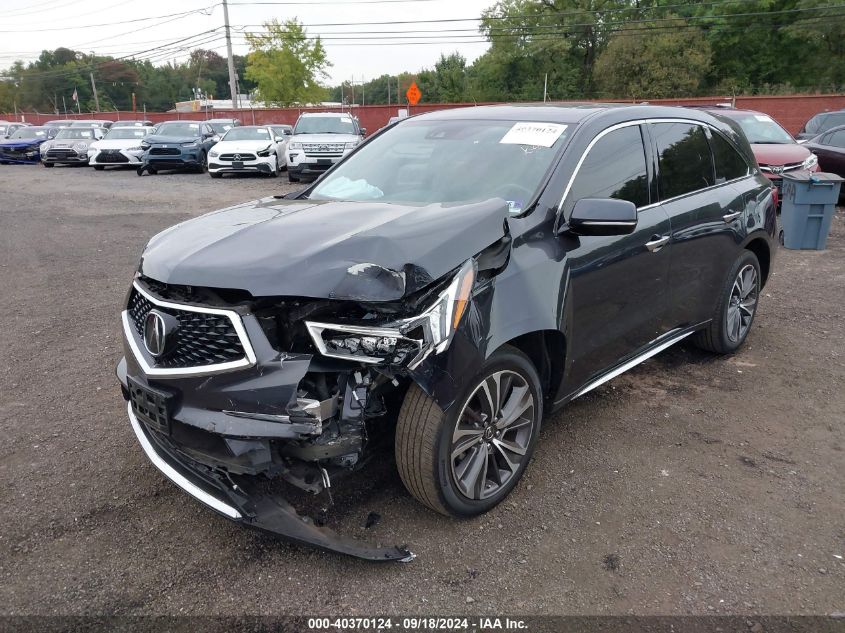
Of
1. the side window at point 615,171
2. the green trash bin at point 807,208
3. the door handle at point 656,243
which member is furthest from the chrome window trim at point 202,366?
the green trash bin at point 807,208

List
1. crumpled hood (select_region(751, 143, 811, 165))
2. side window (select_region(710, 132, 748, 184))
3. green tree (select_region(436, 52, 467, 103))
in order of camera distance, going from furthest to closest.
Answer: green tree (select_region(436, 52, 467, 103))
crumpled hood (select_region(751, 143, 811, 165))
side window (select_region(710, 132, 748, 184))

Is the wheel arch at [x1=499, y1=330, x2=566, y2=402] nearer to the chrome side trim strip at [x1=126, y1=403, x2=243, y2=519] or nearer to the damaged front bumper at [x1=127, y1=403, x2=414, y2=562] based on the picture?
the damaged front bumper at [x1=127, y1=403, x2=414, y2=562]

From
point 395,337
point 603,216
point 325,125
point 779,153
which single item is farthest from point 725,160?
point 325,125

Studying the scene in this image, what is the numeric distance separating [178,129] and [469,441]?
2018cm

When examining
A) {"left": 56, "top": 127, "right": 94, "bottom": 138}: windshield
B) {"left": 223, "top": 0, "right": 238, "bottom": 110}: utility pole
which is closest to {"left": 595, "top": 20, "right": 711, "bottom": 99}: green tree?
{"left": 223, "top": 0, "right": 238, "bottom": 110}: utility pole

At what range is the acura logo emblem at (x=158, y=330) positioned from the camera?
2.50 metres

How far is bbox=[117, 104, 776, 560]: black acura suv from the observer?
2.40 m

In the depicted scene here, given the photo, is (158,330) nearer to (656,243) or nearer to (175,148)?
(656,243)

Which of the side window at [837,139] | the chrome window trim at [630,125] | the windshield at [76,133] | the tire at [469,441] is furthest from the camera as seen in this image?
the windshield at [76,133]

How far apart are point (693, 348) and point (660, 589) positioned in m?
2.98

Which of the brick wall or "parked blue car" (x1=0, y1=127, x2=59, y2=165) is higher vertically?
the brick wall

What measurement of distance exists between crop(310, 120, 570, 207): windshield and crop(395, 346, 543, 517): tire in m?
0.83

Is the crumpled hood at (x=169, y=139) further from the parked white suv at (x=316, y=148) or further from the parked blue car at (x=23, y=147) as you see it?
the parked blue car at (x=23, y=147)

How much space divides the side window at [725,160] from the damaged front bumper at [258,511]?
350 centimetres
